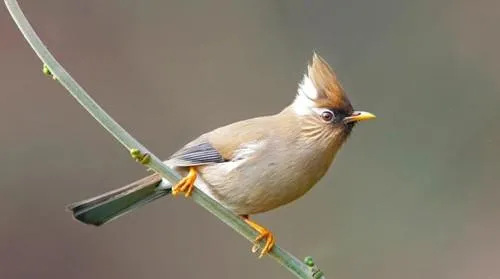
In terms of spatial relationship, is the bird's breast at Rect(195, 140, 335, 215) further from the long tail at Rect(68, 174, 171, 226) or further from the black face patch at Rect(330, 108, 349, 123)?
the long tail at Rect(68, 174, 171, 226)

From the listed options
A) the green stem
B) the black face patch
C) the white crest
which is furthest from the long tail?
the green stem

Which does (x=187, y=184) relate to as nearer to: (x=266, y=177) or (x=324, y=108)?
(x=266, y=177)

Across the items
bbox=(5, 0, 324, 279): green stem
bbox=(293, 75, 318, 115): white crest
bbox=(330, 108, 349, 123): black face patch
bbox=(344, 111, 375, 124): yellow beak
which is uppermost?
bbox=(293, 75, 318, 115): white crest

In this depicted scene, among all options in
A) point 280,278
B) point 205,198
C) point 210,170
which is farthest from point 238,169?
point 280,278

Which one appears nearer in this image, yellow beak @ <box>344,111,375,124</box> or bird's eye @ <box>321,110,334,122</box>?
yellow beak @ <box>344,111,375,124</box>

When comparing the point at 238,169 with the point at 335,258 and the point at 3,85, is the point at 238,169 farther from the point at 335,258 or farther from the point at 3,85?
the point at 3,85

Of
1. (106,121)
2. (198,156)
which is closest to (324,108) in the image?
(198,156)

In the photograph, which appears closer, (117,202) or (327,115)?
(327,115)
